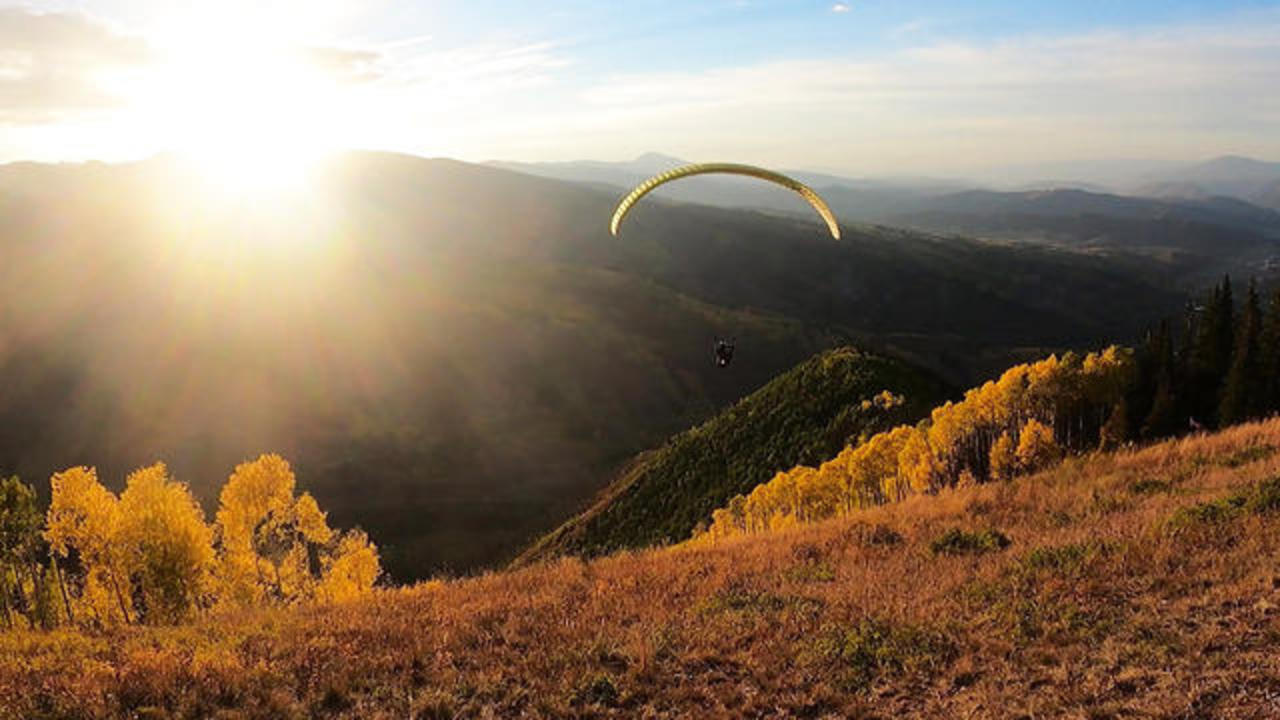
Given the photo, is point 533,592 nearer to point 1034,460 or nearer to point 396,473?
point 1034,460

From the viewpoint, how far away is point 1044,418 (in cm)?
6388

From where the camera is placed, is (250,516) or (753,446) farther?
(753,446)

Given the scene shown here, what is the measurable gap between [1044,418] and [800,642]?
58.6m

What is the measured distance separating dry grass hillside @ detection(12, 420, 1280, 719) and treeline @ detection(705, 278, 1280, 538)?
130 ft

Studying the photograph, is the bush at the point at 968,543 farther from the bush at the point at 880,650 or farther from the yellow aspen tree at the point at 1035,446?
the yellow aspen tree at the point at 1035,446

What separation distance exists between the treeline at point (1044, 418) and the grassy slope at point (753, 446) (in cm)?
1153

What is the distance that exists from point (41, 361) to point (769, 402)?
171m

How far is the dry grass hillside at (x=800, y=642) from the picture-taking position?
11727mm

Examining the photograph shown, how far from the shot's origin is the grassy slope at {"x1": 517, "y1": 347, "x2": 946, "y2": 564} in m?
80.1

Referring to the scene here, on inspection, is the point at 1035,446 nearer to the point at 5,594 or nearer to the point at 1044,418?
the point at 1044,418

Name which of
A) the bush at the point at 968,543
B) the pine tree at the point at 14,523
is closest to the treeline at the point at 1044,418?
the bush at the point at 968,543

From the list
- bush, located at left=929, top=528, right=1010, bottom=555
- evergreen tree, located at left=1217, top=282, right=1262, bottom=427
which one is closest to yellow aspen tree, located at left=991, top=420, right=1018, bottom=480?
evergreen tree, located at left=1217, top=282, right=1262, bottom=427

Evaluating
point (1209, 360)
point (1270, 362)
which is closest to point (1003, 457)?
point (1270, 362)

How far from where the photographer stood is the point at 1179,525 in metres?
16.8
